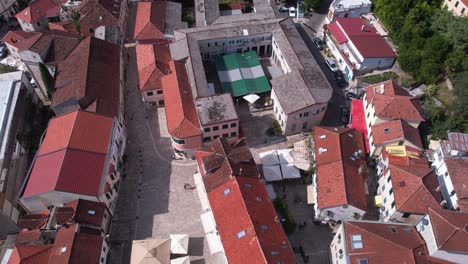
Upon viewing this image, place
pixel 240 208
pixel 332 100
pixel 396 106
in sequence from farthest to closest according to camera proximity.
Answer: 1. pixel 332 100
2. pixel 396 106
3. pixel 240 208

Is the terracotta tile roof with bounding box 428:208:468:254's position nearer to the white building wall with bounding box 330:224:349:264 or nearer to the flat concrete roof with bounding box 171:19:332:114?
the white building wall with bounding box 330:224:349:264

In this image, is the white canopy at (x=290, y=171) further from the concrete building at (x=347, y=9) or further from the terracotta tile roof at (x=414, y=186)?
the concrete building at (x=347, y=9)

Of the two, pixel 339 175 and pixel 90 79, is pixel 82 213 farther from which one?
pixel 339 175

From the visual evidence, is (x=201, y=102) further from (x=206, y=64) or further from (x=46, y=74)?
(x=46, y=74)

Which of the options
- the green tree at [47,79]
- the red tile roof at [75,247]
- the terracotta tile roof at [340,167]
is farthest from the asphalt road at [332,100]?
the green tree at [47,79]

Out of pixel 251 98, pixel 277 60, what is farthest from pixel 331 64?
pixel 251 98

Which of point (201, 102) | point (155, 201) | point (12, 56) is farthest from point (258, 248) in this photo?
point (12, 56)

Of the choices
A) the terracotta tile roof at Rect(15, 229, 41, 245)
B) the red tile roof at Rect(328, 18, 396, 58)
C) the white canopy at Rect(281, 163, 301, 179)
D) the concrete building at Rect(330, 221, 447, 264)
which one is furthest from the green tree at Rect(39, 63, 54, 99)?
the red tile roof at Rect(328, 18, 396, 58)
